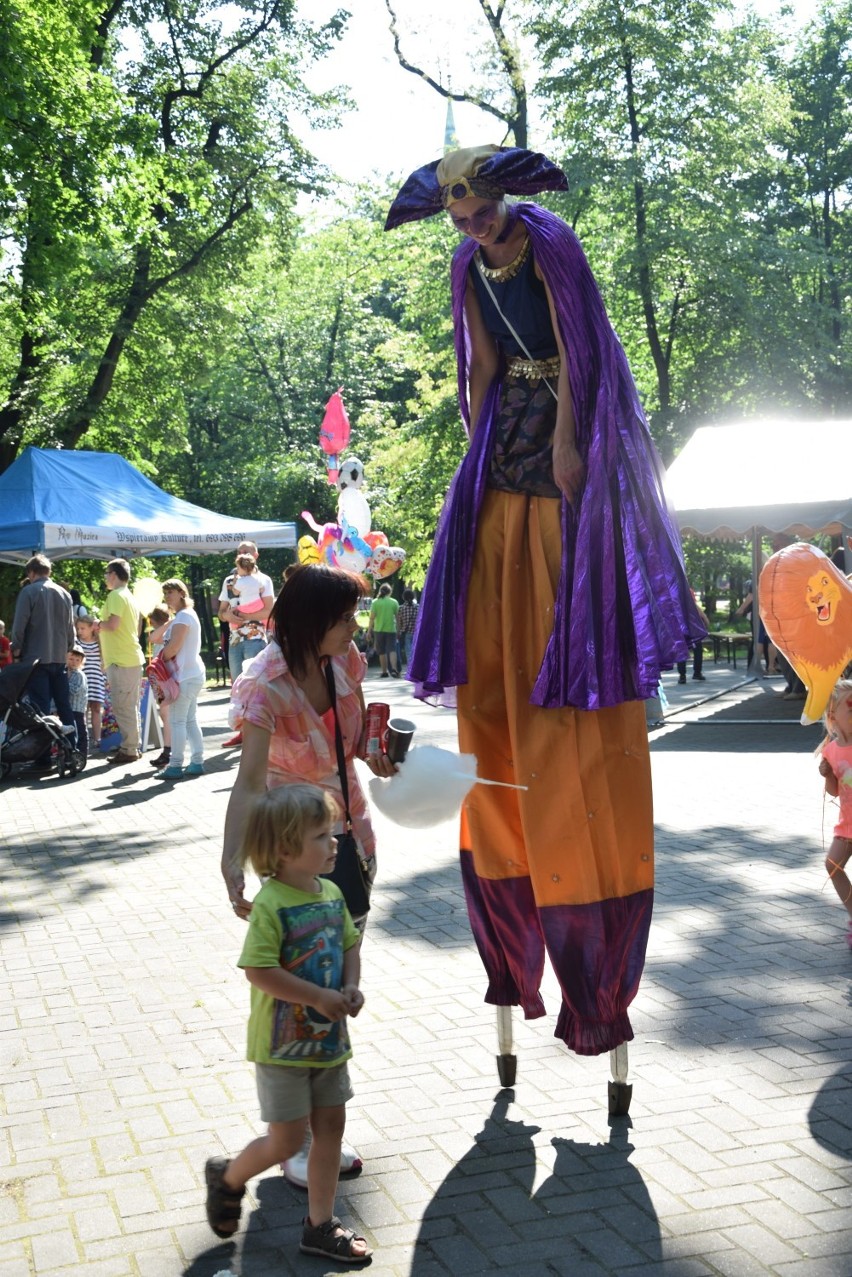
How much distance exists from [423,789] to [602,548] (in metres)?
0.86

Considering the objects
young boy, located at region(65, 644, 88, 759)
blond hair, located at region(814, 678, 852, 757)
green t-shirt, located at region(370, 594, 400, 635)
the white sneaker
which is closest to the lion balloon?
blond hair, located at region(814, 678, 852, 757)

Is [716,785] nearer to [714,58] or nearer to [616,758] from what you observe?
[616,758]

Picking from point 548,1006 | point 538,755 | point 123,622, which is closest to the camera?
point 538,755

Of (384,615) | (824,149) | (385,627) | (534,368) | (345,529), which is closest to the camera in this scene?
(534,368)

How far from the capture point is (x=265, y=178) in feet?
81.5

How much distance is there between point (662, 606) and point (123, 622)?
10.6 metres

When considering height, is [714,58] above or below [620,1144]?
above

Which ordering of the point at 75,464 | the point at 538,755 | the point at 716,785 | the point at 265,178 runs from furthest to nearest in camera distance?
the point at 265,178 → the point at 75,464 → the point at 716,785 → the point at 538,755

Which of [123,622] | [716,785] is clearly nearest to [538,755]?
[716,785]

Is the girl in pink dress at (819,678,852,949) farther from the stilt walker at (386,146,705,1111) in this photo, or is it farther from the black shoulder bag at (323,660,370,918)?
the black shoulder bag at (323,660,370,918)

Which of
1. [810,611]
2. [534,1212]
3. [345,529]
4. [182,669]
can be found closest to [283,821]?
[534,1212]

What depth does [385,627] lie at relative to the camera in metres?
25.6

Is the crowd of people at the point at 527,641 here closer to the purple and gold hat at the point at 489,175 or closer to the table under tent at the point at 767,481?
the purple and gold hat at the point at 489,175

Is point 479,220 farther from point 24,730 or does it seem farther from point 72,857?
point 24,730
